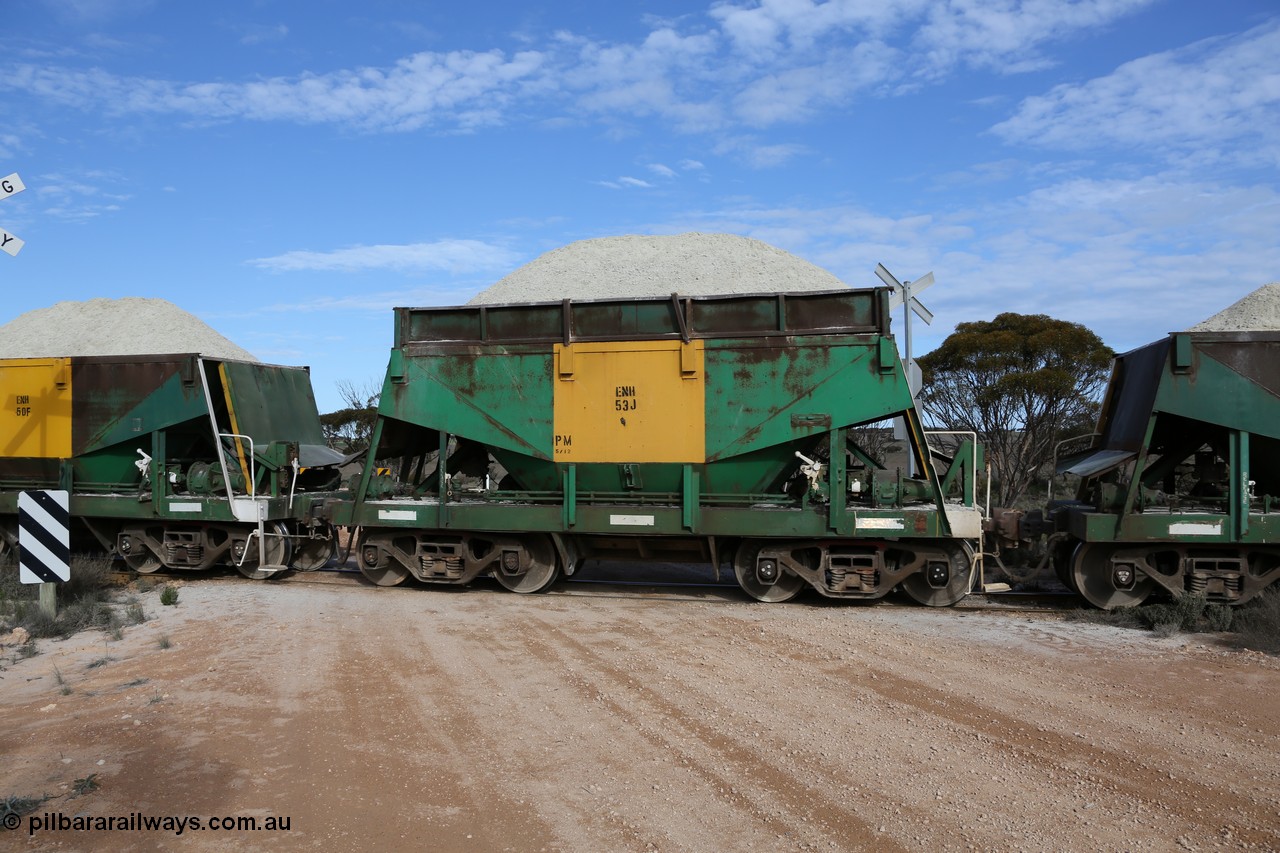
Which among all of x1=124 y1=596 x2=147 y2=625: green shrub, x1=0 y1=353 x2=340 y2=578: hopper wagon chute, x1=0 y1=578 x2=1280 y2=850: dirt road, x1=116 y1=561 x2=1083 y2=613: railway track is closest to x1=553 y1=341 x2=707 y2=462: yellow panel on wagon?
x1=116 y1=561 x2=1083 y2=613: railway track

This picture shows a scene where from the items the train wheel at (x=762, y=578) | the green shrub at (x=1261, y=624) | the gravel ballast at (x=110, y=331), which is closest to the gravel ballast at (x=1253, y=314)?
the green shrub at (x=1261, y=624)

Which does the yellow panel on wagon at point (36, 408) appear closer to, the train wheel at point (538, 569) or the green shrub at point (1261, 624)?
the train wheel at point (538, 569)

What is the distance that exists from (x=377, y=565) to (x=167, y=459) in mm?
3842

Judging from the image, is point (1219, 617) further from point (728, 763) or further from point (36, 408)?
point (36, 408)

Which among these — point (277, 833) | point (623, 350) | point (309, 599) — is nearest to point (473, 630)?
point (309, 599)

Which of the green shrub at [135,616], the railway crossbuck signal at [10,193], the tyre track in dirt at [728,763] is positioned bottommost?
the tyre track in dirt at [728,763]

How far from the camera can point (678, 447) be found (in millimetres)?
10164

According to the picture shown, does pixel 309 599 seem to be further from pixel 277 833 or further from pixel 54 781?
pixel 277 833

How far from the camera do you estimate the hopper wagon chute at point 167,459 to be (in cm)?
1191

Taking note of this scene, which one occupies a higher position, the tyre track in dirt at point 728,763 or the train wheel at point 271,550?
the train wheel at point 271,550

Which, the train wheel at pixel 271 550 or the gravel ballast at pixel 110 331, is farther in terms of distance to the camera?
the gravel ballast at pixel 110 331

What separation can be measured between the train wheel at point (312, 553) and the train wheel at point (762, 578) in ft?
20.1

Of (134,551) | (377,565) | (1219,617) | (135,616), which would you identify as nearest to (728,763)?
(1219,617)

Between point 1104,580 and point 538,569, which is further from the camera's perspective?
point 538,569
